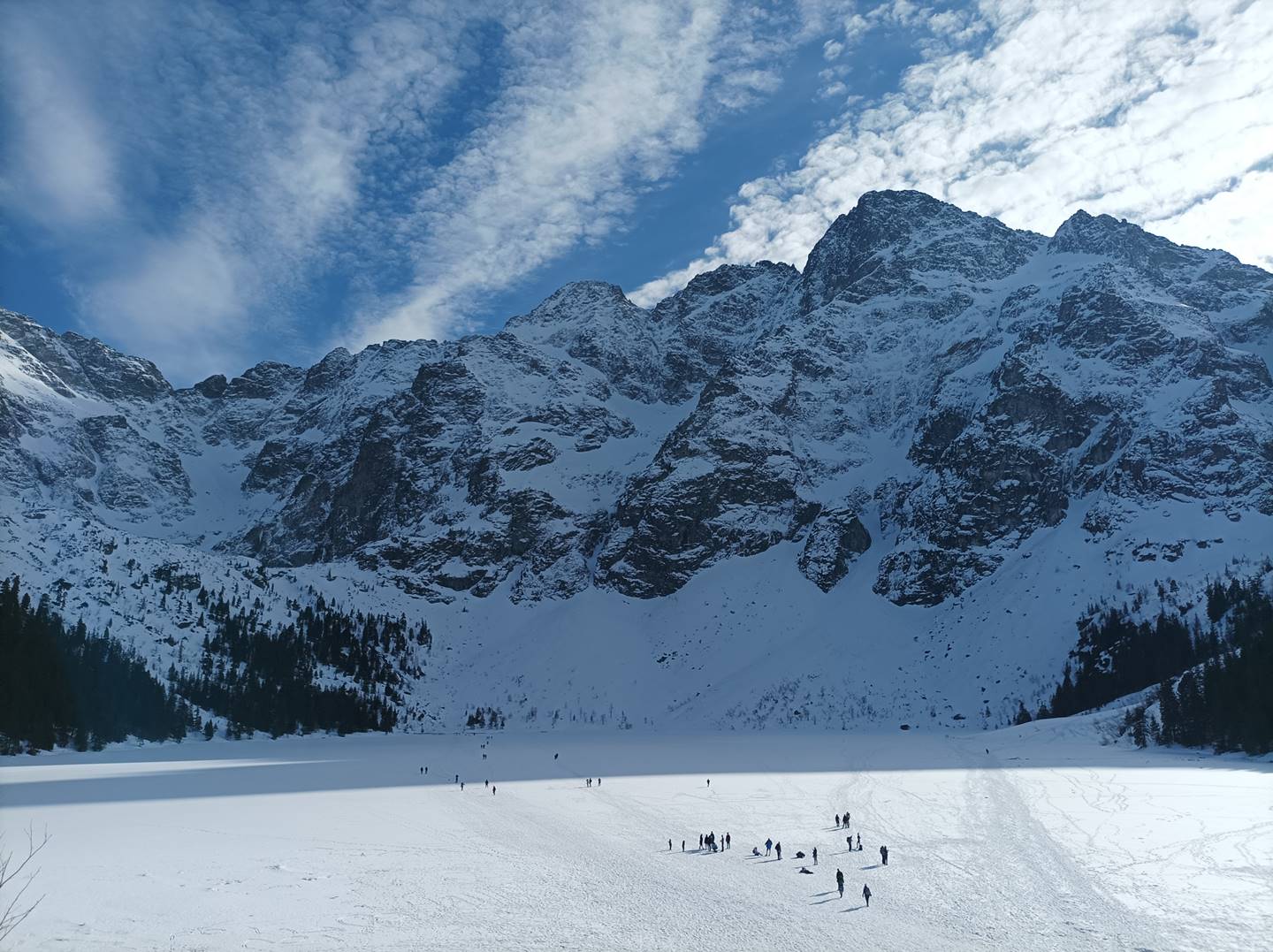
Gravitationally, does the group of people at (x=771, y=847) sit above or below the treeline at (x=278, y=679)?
below

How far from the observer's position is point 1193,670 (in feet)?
390

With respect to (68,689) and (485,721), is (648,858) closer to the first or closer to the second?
(68,689)

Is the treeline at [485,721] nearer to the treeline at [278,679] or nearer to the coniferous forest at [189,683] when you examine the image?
the treeline at [278,679]

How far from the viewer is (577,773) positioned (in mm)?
92438

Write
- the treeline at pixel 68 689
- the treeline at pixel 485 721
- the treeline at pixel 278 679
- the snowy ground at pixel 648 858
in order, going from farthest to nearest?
the treeline at pixel 485 721, the treeline at pixel 278 679, the treeline at pixel 68 689, the snowy ground at pixel 648 858

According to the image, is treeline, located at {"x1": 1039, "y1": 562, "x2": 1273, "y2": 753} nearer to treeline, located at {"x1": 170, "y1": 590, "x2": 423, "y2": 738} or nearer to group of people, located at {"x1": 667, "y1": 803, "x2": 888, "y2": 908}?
group of people, located at {"x1": 667, "y1": 803, "x2": 888, "y2": 908}

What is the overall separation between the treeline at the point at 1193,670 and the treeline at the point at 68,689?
5261 inches

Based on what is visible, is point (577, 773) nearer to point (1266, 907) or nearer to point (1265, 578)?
point (1266, 907)

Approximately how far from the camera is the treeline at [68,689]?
99.9 m

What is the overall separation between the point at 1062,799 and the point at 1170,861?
73.7 ft

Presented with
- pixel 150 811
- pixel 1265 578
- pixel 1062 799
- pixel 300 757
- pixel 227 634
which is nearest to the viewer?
pixel 150 811

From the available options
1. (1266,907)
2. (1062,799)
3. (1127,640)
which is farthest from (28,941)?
(1127,640)

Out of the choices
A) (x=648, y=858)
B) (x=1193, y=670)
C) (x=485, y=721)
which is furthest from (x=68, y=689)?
(x=1193, y=670)

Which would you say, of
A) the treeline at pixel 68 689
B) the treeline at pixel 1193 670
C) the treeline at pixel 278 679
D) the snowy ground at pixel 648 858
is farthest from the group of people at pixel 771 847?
the treeline at pixel 278 679
